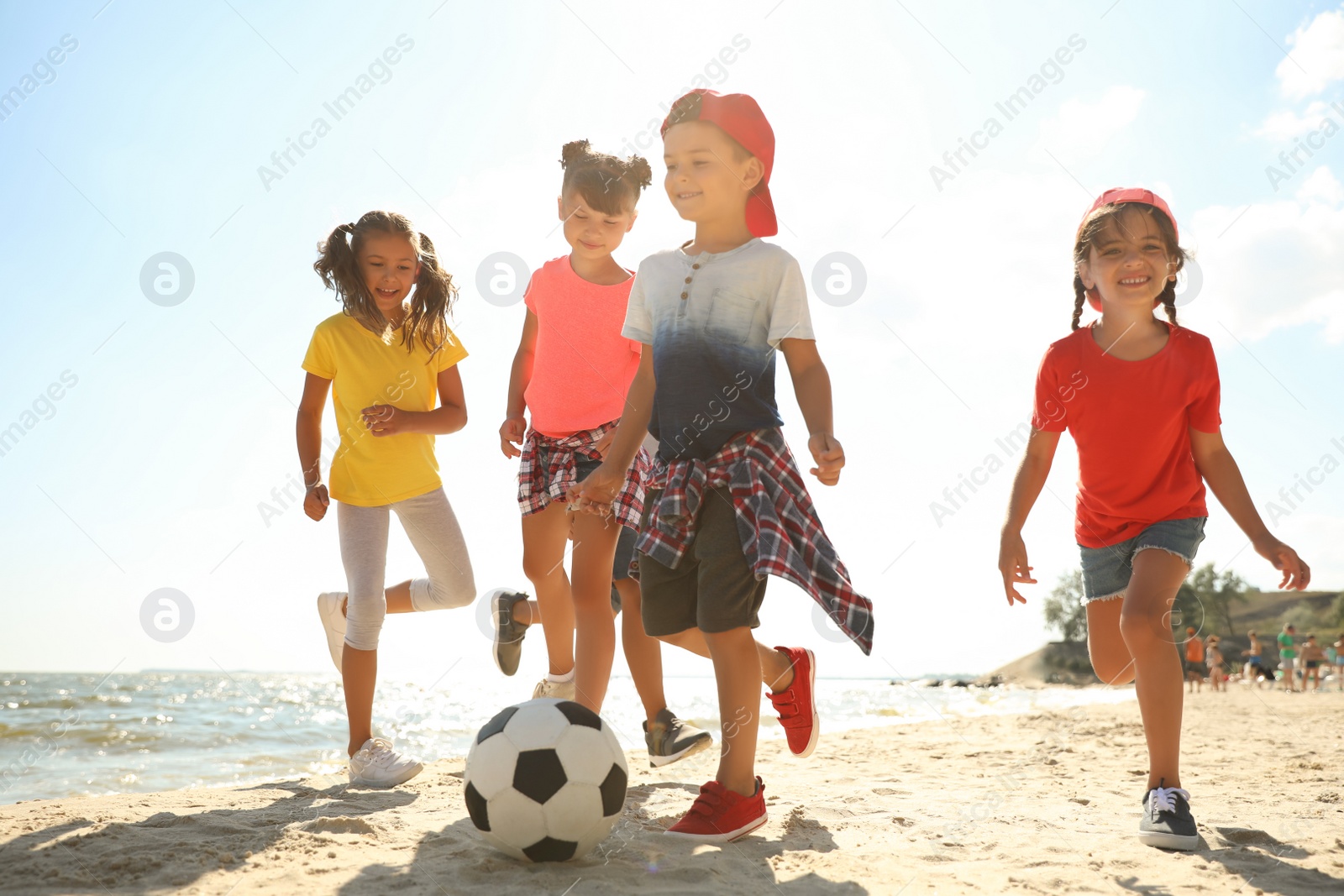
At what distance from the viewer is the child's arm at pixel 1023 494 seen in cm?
333

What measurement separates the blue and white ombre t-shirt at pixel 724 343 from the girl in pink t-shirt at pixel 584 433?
0.72 m

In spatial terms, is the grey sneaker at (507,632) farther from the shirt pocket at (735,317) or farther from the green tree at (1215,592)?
the green tree at (1215,592)

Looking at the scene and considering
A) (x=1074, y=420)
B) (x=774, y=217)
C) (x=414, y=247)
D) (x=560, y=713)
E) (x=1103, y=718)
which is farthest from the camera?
(x=1103, y=718)

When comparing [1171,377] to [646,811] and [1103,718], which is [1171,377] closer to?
[646,811]

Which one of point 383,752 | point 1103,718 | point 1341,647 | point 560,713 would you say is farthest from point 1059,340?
point 1341,647

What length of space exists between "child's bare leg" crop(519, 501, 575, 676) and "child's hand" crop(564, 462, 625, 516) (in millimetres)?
1007

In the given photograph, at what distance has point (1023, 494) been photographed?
342 centimetres

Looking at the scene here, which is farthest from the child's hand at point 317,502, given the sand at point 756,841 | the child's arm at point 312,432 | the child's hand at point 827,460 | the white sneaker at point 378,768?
the child's hand at point 827,460

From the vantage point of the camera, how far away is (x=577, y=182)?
3828 mm

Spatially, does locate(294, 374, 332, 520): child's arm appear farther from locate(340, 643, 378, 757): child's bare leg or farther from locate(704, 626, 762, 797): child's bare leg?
locate(704, 626, 762, 797): child's bare leg

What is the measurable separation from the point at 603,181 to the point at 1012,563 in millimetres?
2291

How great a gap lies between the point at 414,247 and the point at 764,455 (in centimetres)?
227

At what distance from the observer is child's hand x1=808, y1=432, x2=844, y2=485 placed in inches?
101

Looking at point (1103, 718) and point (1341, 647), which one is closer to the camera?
point (1103, 718)
